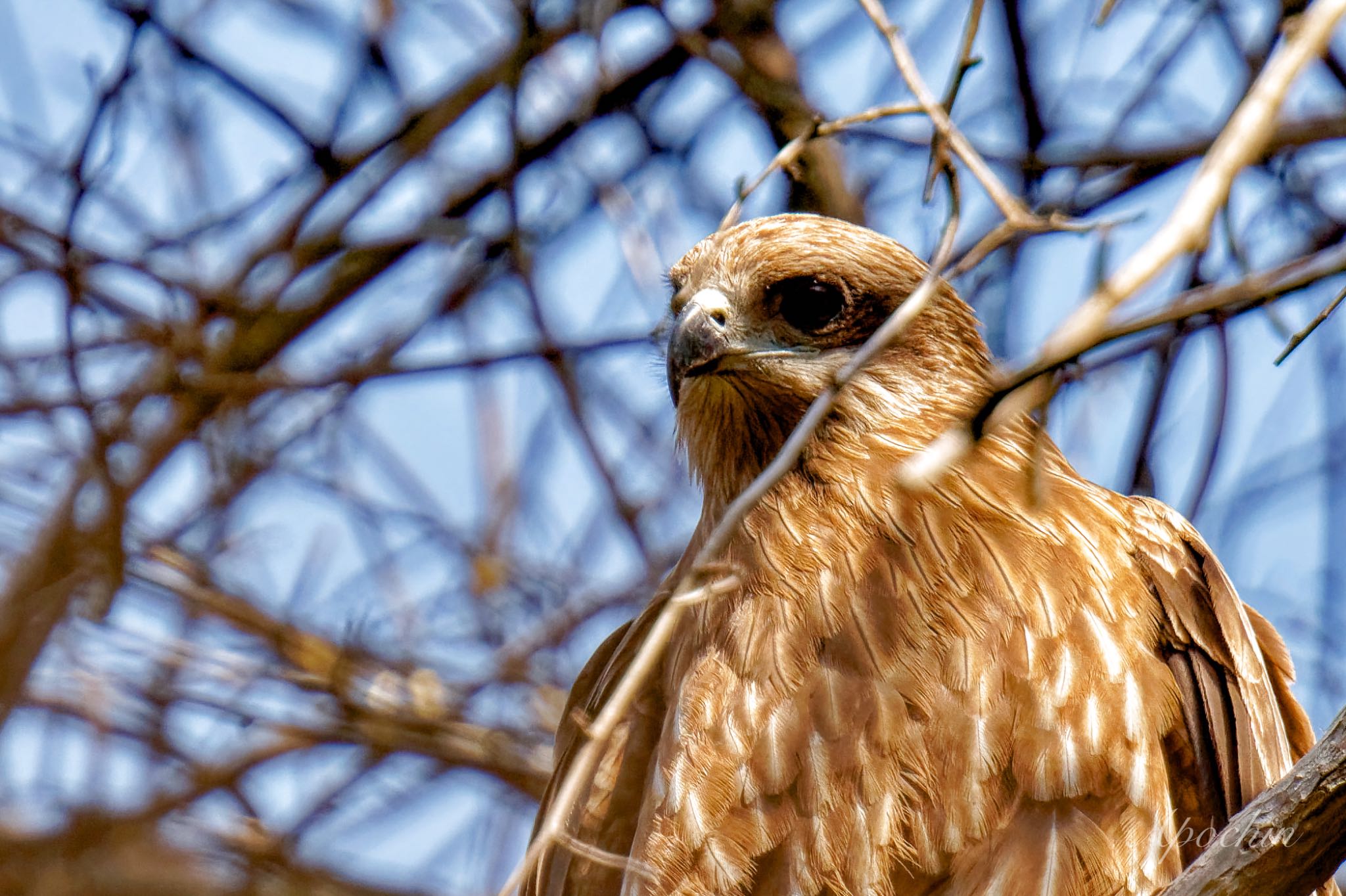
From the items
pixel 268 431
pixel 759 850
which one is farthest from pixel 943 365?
pixel 268 431

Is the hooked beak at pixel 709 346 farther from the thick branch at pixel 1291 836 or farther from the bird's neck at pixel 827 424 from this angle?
the thick branch at pixel 1291 836

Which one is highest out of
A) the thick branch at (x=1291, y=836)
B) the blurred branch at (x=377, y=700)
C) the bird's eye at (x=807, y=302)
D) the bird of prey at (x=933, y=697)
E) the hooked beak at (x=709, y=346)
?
the bird's eye at (x=807, y=302)

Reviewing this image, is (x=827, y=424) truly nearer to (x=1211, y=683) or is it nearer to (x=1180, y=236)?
(x=1211, y=683)

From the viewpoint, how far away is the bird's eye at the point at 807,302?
407 cm

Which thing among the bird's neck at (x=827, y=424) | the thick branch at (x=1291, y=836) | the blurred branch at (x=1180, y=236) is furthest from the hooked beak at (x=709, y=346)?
the thick branch at (x=1291, y=836)

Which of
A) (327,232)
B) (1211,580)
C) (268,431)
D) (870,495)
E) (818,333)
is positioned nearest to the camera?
(1211,580)

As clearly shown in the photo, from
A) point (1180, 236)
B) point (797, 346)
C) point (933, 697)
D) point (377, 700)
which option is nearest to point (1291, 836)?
point (1180, 236)

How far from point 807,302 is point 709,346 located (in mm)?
290

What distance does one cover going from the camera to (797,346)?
4.10 meters

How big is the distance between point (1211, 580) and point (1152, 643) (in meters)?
0.20

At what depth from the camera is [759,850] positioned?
11.3 ft

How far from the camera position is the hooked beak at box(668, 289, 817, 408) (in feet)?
13.2

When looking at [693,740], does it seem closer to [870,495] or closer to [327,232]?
[870,495]

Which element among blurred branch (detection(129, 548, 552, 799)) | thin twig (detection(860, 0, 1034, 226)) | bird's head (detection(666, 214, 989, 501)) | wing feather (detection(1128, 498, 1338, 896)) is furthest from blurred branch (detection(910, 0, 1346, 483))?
blurred branch (detection(129, 548, 552, 799))
